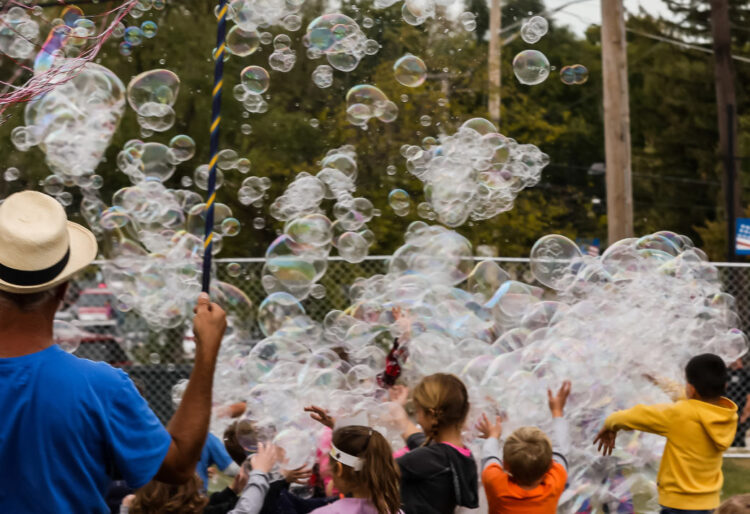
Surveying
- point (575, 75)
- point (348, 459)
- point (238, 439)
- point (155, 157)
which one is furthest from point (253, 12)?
point (348, 459)

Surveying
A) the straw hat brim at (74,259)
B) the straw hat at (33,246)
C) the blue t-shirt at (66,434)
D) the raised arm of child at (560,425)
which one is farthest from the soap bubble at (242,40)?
the blue t-shirt at (66,434)

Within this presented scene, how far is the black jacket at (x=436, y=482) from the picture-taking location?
154 inches

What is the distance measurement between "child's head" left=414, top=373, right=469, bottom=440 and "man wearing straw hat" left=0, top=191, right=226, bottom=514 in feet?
6.23

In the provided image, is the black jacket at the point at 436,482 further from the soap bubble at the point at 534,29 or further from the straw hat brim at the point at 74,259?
the soap bubble at the point at 534,29

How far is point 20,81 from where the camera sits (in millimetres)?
11664

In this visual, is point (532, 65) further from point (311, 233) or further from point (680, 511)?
point (680, 511)

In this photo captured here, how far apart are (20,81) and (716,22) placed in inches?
414

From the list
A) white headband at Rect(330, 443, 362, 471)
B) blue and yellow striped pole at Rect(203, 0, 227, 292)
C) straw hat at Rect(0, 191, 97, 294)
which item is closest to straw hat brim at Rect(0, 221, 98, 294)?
straw hat at Rect(0, 191, 97, 294)

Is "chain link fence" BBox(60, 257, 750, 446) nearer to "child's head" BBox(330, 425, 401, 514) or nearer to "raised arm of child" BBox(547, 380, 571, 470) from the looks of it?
"raised arm of child" BBox(547, 380, 571, 470)

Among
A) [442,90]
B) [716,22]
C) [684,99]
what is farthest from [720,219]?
[442,90]

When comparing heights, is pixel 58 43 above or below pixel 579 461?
above

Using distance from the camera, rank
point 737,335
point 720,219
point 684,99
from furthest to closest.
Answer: point 684,99 < point 720,219 < point 737,335

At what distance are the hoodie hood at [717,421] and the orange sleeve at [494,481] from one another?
39.6 inches

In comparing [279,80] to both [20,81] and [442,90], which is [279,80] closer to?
[442,90]
